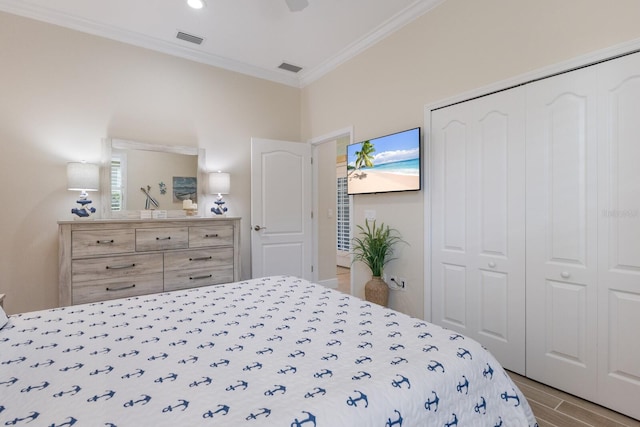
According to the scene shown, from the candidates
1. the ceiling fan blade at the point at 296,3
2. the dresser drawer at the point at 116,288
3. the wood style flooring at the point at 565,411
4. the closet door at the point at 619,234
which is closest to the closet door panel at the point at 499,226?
the wood style flooring at the point at 565,411

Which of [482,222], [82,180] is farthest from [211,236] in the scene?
[482,222]

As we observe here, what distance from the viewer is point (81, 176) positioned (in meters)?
2.96

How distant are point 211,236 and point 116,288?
94 centimetres

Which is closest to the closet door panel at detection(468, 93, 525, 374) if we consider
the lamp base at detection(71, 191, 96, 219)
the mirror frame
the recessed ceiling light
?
the recessed ceiling light

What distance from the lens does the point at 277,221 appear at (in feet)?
13.6

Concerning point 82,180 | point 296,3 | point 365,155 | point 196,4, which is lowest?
point 82,180

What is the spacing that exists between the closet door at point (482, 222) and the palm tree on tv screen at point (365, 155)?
73 cm

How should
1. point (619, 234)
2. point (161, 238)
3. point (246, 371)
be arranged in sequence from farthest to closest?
point (161, 238) → point (619, 234) → point (246, 371)

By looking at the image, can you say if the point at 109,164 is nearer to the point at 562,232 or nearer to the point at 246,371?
the point at 246,371

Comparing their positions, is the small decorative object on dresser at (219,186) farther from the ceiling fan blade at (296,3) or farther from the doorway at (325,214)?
the ceiling fan blade at (296,3)

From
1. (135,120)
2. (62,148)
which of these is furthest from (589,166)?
(62,148)

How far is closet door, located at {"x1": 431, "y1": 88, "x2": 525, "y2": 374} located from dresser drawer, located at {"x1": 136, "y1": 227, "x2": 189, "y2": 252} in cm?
239

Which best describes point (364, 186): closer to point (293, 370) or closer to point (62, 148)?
point (293, 370)

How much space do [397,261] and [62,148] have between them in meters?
3.44
